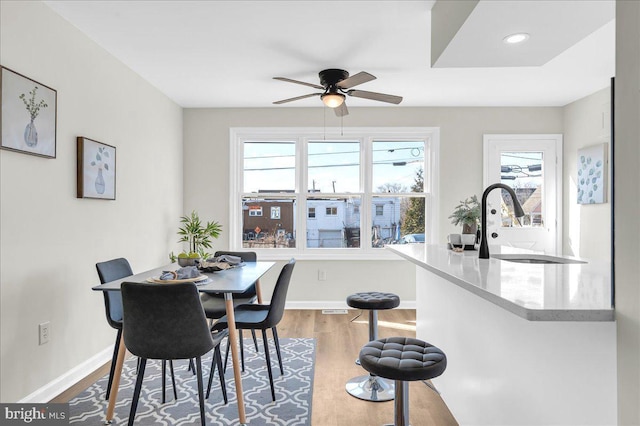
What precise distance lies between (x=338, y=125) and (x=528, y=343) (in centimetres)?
405

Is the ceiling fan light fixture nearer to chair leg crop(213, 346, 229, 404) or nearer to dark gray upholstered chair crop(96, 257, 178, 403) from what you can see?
dark gray upholstered chair crop(96, 257, 178, 403)

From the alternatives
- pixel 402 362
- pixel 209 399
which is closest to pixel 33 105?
pixel 209 399

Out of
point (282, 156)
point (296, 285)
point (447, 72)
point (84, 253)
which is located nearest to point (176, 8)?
point (84, 253)

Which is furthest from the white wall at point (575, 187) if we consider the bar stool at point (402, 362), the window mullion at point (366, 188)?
the bar stool at point (402, 362)

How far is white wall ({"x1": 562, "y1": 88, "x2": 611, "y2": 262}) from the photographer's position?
4359 millimetres

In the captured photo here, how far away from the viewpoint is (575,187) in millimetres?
4902

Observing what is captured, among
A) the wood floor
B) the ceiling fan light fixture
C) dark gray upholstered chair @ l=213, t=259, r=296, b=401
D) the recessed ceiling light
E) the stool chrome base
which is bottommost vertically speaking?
the wood floor

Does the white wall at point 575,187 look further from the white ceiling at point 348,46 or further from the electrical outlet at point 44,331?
the electrical outlet at point 44,331

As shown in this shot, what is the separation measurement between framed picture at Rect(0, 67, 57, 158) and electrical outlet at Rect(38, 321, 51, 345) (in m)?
1.04

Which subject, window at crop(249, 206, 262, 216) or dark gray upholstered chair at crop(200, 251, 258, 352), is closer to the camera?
dark gray upholstered chair at crop(200, 251, 258, 352)

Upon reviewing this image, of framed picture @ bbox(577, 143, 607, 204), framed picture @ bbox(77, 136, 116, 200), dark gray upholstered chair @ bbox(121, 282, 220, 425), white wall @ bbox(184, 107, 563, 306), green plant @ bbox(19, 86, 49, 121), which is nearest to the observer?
dark gray upholstered chair @ bbox(121, 282, 220, 425)

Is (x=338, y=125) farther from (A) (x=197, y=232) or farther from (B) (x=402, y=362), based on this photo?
(B) (x=402, y=362)

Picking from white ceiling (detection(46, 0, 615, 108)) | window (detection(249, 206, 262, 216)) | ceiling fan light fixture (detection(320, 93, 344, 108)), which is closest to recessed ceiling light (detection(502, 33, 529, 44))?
white ceiling (detection(46, 0, 615, 108))

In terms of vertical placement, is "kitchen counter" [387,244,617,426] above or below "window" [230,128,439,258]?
below
